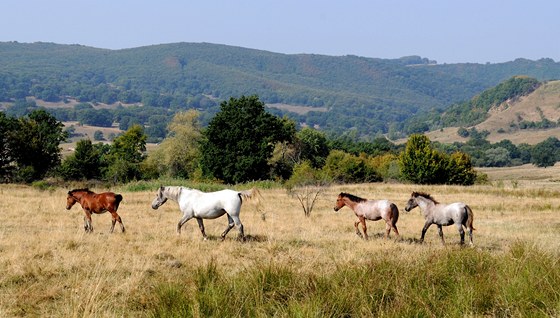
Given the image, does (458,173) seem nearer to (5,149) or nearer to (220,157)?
(220,157)

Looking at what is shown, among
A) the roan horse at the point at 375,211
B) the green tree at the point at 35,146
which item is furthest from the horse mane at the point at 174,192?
the green tree at the point at 35,146

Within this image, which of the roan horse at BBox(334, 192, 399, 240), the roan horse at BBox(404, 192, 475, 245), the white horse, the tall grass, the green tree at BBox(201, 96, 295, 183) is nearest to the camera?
the tall grass

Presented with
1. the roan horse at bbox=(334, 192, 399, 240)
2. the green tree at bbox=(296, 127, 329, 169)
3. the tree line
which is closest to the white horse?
the roan horse at bbox=(334, 192, 399, 240)

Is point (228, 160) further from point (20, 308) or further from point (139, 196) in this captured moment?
point (20, 308)

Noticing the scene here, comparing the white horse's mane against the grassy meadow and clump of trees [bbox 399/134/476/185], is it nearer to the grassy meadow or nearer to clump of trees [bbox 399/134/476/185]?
the grassy meadow

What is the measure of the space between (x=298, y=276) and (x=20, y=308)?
14.5 ft

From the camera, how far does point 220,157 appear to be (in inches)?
2687

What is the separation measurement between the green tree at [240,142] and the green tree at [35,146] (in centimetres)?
2068

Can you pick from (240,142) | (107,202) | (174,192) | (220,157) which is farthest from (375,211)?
(220,157)

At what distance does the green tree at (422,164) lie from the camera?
79.9 m

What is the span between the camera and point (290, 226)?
21375 millimetres

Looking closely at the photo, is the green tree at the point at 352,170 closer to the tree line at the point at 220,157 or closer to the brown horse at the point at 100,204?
the tree line at the point at 220,157

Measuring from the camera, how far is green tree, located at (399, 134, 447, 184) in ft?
262

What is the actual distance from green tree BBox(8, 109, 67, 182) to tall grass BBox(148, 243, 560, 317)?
6725 cm
